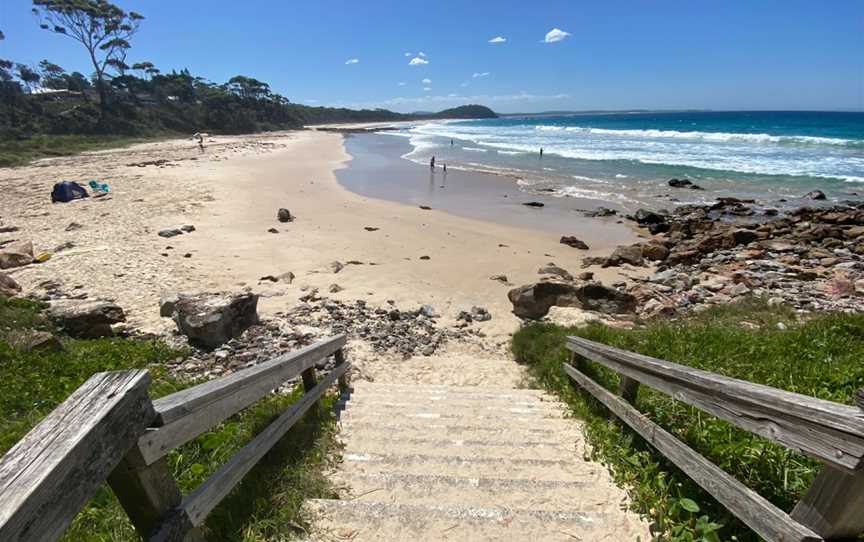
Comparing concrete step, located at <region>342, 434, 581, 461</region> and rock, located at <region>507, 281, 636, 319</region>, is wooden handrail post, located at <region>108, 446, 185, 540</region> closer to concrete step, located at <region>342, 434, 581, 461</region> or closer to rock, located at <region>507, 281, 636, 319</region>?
concrete step, located at <region>342, 434, 581, 461</region>

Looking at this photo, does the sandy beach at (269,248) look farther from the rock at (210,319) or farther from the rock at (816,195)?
the rock at (816,195)

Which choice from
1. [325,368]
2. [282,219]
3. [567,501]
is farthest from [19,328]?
[282,219]

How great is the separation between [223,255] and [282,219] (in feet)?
15.0

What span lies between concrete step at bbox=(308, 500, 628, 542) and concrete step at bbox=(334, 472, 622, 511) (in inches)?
7.7

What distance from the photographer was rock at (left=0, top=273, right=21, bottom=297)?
329 inches

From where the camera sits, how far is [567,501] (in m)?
3.00

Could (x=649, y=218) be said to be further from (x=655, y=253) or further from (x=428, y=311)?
(x=428, y=311)

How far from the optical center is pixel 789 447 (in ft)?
5.92

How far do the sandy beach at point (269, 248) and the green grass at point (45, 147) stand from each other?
480 inches

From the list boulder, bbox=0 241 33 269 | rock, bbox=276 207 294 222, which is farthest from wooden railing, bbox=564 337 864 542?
rock, bbox=276 207 294 222

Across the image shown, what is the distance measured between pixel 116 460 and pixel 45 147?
5327cm

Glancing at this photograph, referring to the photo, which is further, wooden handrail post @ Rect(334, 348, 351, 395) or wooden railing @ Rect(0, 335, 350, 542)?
wooden handrail post @ Rect(334, 348, 351, 395)

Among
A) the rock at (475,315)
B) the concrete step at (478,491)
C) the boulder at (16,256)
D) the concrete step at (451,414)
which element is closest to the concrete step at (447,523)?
the concrete step at (478,491)

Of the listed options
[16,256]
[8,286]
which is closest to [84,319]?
[8,286]
